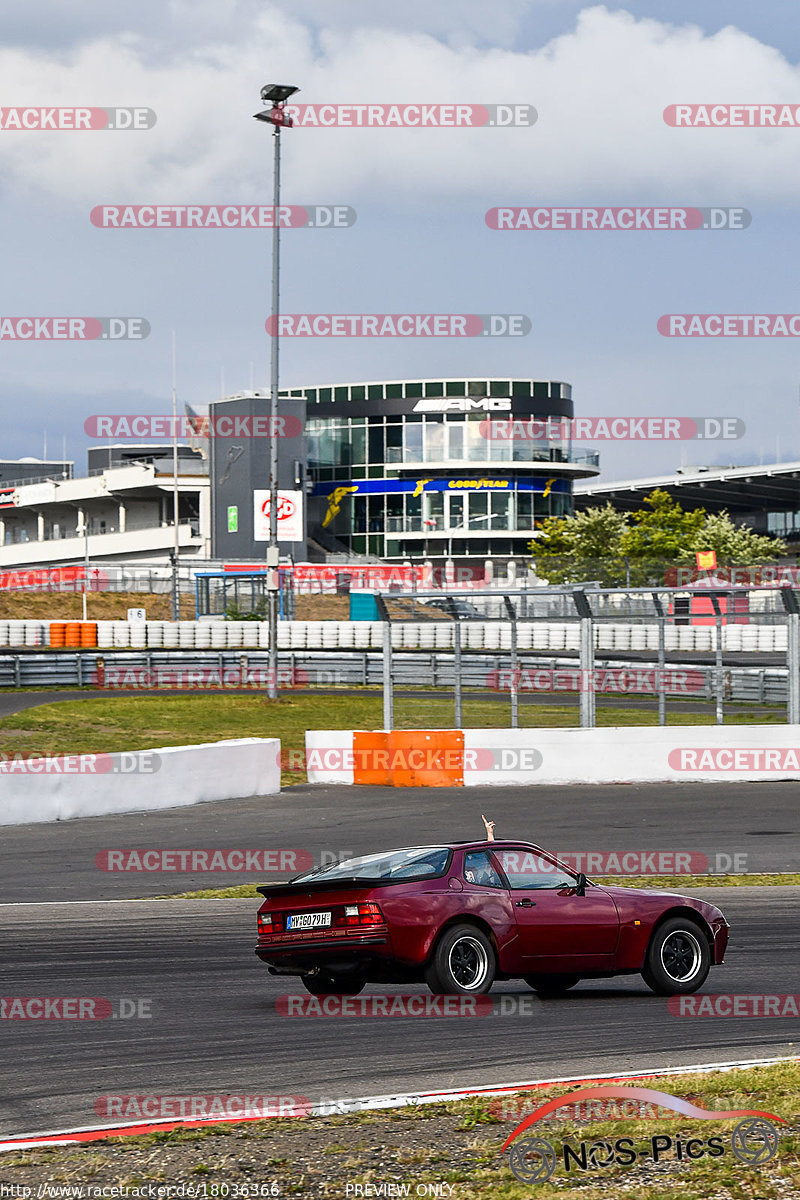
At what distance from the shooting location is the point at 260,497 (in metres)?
68.3

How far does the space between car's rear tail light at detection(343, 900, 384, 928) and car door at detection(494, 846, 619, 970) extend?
96 cm

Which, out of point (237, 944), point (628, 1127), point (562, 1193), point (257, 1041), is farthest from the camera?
point (237, 944)

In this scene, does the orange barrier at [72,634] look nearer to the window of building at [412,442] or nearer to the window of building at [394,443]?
the window of building at [412,442]

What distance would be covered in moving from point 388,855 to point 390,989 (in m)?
1.04

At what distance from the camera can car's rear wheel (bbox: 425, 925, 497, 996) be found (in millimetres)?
8914

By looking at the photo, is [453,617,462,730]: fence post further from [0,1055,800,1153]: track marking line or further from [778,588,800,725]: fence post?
[0,1055,800,1153]: track marking line

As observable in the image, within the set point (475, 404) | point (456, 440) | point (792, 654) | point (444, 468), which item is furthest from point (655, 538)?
point (792, 654)

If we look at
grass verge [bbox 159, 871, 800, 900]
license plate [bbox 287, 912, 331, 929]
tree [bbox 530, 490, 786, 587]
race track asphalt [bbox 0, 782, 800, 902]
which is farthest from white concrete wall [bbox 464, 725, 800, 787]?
tree [bbox 530, 490, 786, 587]

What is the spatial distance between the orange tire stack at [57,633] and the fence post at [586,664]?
108 ft

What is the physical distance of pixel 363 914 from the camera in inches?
346

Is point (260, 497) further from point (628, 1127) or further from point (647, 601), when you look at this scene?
point (628, 1127)

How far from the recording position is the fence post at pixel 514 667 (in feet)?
78.7

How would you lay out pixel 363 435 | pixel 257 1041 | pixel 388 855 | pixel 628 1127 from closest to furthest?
pixel 628 1127, pixel 257 1041, pixel 388 855, pixel 363 435

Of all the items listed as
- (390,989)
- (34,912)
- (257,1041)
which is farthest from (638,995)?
(34,912)
